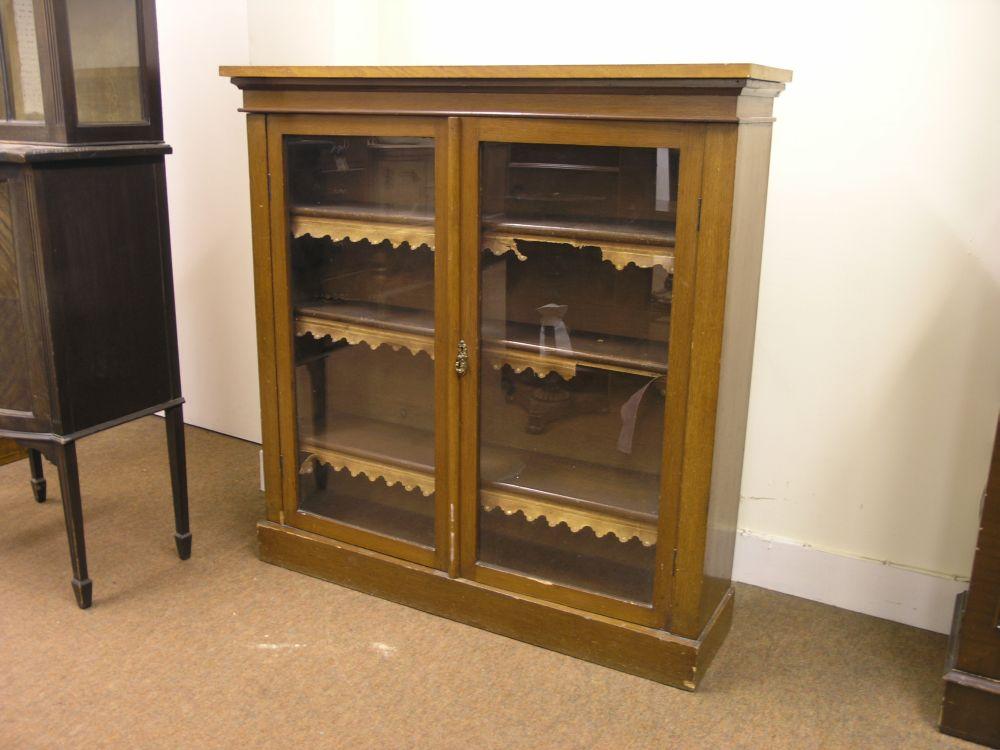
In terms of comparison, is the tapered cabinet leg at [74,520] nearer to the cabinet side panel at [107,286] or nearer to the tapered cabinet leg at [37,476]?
the cabinet side panel at [107,286]

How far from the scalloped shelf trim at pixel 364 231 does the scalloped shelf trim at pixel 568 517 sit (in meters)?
0.60

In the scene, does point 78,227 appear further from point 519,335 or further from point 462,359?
point 519,335

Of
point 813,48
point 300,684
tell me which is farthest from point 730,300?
point 300,684

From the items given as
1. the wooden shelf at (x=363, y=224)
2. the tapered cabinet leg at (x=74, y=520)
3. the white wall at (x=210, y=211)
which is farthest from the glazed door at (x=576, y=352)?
the white wall at (x=210, y=211)

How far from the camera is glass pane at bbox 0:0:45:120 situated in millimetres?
2012

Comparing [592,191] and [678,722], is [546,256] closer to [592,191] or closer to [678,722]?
[592,191]

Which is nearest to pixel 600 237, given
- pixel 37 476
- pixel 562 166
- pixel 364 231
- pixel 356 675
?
pixel 562 166

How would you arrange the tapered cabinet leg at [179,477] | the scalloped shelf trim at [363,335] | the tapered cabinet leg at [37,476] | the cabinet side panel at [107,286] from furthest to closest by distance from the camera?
the tapered cabinet leg at [37,476] < the tapered cabinet leg at [179,477] < the scalloped shelf trim at [363,335] < the cabinet side panel at [107,286]

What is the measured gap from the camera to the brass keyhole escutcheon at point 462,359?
2044mm

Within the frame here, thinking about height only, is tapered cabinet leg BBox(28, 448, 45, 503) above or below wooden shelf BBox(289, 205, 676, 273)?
below

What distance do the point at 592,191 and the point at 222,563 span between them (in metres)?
1.39

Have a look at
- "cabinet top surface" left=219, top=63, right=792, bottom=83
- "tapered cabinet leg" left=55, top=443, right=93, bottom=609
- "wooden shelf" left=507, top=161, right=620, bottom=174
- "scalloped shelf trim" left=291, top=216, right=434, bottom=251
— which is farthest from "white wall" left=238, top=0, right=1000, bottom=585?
"tapered cabinet leg" left=55, top=443, right=93, bottom=609

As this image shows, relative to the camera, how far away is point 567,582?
207 centimetres

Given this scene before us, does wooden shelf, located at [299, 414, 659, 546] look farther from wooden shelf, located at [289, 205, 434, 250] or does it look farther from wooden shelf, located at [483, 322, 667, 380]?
wooden shelf, located at [289, 205, 434, 250]
